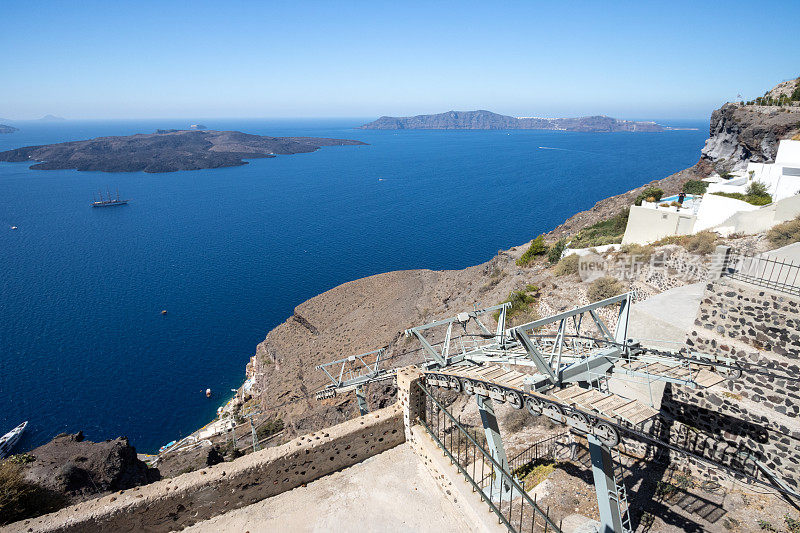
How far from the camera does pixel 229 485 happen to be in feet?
30.4

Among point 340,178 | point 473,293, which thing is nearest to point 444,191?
point 340,178

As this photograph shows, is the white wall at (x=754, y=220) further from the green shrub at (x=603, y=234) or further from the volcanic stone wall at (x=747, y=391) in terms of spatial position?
the volcanic stone wall at (x=747, y=391)

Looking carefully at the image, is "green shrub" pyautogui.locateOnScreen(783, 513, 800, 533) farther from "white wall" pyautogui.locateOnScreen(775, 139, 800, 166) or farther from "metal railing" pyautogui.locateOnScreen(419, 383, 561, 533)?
"white wall" pyautogui.locateOnScreen(775, 139, 800, 166)

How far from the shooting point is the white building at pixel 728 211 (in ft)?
78.7

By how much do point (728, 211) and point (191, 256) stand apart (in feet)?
241

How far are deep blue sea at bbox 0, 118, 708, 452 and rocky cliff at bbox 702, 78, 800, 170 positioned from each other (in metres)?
32.8

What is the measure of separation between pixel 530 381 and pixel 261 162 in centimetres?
20014

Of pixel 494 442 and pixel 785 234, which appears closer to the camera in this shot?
pixel 494 442

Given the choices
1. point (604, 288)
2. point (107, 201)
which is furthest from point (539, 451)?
point (107, 201)

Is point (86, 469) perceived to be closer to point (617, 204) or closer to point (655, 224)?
point (655, 224)

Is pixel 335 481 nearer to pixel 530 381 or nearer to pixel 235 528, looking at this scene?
pixel 235 528

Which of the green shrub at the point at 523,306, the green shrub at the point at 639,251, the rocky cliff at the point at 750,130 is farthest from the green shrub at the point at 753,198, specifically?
the rocky cliff at the point at 750,130

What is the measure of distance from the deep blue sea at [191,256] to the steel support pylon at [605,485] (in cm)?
3342

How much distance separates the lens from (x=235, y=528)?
9.12m
